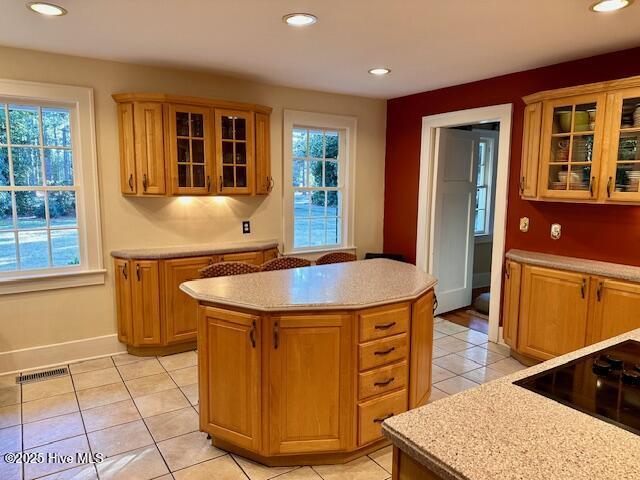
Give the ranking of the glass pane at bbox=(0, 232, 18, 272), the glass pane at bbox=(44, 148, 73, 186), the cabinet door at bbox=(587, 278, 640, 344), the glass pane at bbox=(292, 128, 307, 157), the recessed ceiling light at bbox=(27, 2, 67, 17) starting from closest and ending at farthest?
the recessed ceiling light at bbox=(27, 2, 67, 17) → the cabinet door at bbox=(587, 278, 640, 344) → the glass pane at bbox=(0, 232, 18, 272) → the glass pane at bbox=(44, 148, 73, 186) → the glass pane at bbox=(292, 128, 307, 157)

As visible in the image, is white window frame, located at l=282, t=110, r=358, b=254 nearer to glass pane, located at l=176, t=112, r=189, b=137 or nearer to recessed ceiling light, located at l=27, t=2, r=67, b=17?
glass pane, located at l=176, t=112, r=189, b=137

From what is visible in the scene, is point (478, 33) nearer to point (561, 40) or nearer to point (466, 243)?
point (561, 40)

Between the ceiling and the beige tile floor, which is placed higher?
the ceiling

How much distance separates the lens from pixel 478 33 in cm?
288

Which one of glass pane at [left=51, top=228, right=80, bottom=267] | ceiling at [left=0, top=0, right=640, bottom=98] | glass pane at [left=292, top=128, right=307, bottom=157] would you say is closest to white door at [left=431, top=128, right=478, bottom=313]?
ceiling at [left=0, top=0, right=640, bottom=98]

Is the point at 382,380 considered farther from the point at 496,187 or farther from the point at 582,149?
the point at 496,187

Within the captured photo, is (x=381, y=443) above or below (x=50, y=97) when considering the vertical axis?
below

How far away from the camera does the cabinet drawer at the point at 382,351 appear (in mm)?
2340

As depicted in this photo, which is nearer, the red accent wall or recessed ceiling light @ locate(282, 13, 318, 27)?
recessed ceiling light @ locate(282, 13, 318, 27)

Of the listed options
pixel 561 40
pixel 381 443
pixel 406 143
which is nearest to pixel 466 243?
pixel 406 143

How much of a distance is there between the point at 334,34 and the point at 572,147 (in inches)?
77.2

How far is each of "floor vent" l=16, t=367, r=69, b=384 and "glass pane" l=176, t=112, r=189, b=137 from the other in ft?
6.91

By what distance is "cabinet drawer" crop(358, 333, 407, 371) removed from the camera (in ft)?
7.68

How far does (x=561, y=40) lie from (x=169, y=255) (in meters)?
3.29
